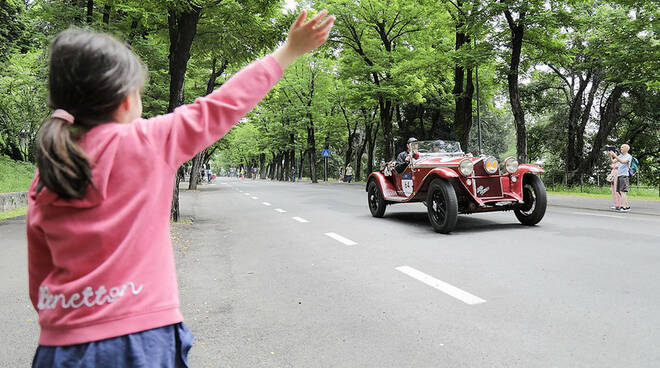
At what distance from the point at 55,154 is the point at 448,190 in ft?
23.5

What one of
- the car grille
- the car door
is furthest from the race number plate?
the car grille

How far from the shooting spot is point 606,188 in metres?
21.2

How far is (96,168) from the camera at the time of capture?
4.04 ft

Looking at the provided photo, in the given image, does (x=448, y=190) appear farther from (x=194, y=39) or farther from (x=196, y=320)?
(x=194, y=39)

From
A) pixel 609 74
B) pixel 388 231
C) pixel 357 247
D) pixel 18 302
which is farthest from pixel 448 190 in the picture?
pixel 609 74

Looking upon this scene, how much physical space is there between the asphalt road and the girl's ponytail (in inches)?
83.9

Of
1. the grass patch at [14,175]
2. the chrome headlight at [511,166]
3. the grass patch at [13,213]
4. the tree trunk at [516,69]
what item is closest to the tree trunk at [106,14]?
the grass patch at [13,213]

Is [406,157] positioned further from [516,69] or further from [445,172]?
[516,69]

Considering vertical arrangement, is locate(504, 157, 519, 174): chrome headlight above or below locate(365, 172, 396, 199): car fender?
above

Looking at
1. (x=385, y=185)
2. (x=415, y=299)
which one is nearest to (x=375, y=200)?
(x=385, y=185)

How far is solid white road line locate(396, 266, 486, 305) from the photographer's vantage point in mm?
4207

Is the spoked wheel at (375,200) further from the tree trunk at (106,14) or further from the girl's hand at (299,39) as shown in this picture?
the girl's hand at (299,39)

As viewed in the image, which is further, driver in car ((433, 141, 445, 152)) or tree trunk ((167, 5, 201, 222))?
driver in car ((433, 141, 445, 152))

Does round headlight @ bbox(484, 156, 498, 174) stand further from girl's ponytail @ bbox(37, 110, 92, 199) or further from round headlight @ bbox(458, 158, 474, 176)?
girl's ponytail @ bbox(37, 110, 92, 199)
